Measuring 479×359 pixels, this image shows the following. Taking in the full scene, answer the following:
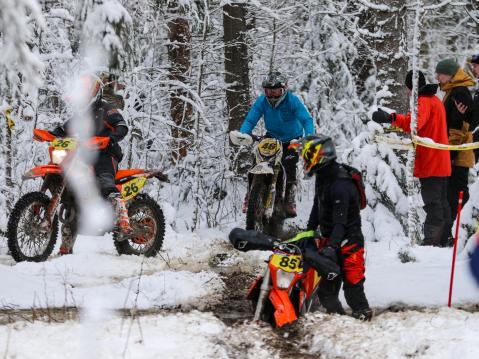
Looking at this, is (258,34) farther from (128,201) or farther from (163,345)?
(163,345)

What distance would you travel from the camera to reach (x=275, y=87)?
29.8 ft

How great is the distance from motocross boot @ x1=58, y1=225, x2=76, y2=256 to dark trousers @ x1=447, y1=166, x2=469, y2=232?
481cm

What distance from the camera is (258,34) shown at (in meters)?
13.1

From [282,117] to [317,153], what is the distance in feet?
12.2

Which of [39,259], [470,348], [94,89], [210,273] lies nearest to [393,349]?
[470,348]

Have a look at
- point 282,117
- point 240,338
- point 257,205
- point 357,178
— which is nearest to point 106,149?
point 257,205

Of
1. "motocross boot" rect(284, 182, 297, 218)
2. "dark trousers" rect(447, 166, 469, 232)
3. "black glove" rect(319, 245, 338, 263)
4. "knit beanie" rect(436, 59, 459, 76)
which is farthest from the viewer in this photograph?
"motocross boot" rect(284, 182, 297, 218)

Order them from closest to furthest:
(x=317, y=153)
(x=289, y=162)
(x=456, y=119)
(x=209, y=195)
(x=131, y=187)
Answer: (x=317, y=153)
(x=131, y=187)
(x=456, y=119)
(x=289, y=162)
(x=209, y=195)

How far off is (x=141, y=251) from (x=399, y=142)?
340 centimetres

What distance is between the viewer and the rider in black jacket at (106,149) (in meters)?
7.54

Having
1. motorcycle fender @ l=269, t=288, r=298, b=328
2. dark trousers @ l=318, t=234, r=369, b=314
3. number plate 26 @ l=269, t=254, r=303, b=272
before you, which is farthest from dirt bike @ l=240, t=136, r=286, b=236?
motorcycle fender @ l=269, t=288, r=298, b=328

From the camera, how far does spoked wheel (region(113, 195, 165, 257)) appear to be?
7966 millimetres

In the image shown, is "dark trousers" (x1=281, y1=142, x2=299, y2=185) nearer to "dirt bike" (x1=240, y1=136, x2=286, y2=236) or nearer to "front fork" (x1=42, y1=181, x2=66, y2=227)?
"dirt bike" (x1=240, y1=136, x2=286, y2=236)

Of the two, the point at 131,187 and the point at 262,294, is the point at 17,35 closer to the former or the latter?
the point at 262,294
